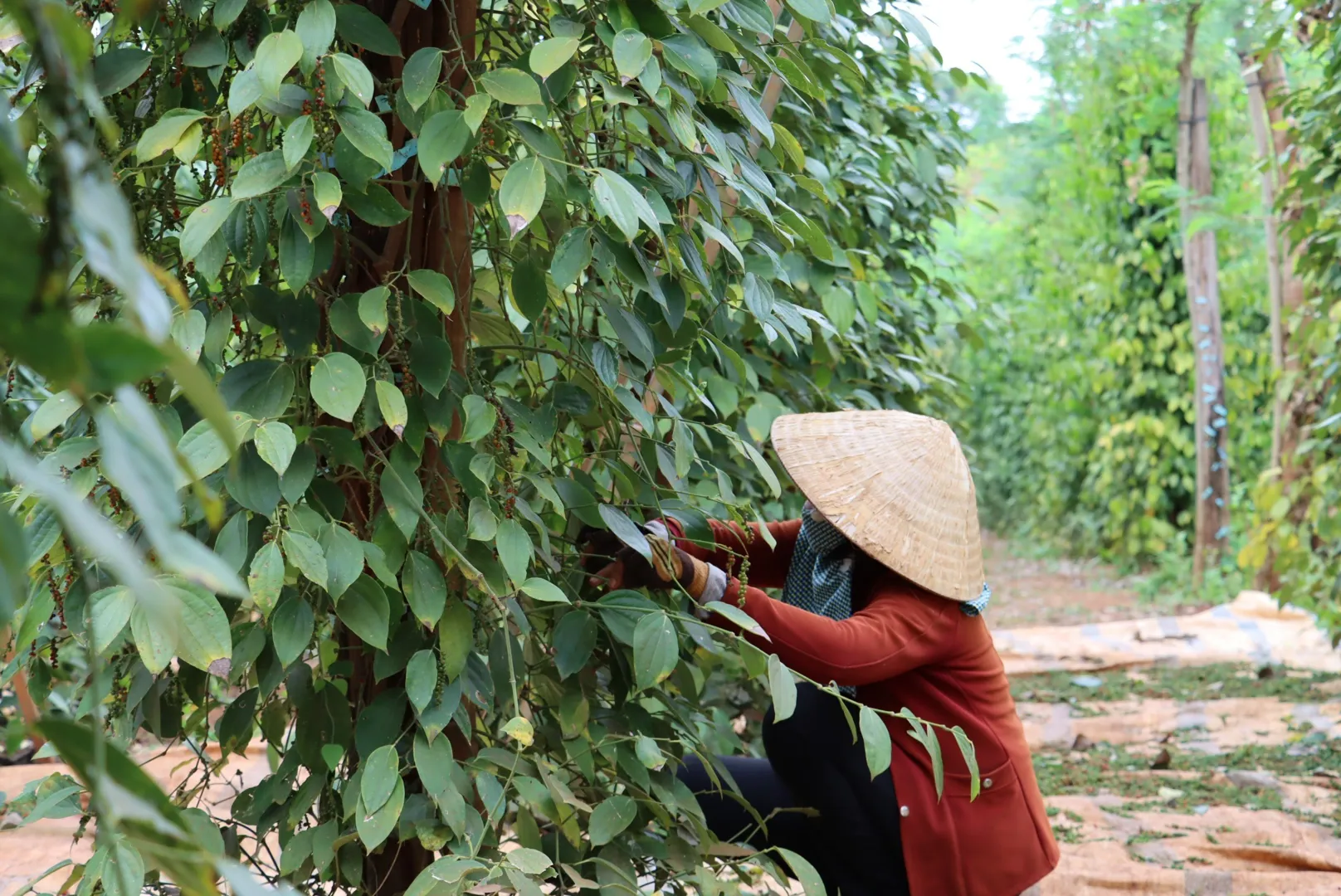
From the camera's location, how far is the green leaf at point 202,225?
0.87 m

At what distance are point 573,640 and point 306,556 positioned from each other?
0.31m

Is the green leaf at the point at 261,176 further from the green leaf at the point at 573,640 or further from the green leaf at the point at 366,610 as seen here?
the green leaf at the point at 573,640

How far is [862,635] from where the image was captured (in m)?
1.48

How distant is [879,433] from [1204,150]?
225 inches

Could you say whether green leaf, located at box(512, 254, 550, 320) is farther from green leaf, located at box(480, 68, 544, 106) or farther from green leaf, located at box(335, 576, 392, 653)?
green leaf, located at box(335, 576, 392, 653)

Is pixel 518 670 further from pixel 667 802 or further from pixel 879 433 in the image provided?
pixel 879 433

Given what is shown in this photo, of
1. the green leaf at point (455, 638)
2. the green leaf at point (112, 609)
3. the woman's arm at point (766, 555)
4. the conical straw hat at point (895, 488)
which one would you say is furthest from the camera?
the woman's arm at point (766, 555)

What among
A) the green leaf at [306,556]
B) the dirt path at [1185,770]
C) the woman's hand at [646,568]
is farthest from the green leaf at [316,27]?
the dirt path at [1185,770]

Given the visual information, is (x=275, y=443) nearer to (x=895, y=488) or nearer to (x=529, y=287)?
(x=529, y=287)

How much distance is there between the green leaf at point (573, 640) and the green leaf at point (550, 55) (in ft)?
1.57

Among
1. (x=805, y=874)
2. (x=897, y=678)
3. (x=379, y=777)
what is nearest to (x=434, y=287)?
(x=379, y=777)

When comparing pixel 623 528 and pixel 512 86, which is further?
pixel 623 528

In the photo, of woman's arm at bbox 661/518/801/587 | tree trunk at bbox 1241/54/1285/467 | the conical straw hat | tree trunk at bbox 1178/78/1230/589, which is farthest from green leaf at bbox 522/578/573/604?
tree trunk at bbox 1178/78/1230/589

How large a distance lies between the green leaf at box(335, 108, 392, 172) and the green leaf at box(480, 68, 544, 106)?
9 cm
